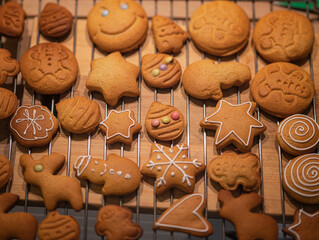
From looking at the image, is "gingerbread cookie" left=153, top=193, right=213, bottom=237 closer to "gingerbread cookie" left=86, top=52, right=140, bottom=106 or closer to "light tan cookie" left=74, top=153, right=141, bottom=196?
"light tan cookie" left=74, top=153, right=141, bottom=196

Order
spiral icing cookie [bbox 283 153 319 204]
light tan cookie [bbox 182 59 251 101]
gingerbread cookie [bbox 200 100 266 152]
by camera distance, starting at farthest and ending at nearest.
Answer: light tan cookie [bbox 182 59 251 101] → gingerbread cookie [bbox 200 100 266 152] → spiral icing cookie [bbox 283 153 319 204]

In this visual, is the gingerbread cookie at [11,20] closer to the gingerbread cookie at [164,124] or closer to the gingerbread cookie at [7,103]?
the gingerbread cookie at [7,103]

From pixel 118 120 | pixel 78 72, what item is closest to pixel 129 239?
pixel 118 120

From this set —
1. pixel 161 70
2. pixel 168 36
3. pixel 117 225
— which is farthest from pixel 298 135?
pixel 117 225

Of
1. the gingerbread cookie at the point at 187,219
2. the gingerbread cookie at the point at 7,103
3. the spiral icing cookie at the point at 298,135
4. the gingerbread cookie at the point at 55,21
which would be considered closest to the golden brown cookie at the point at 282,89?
the spiral icing cookie at the point at 298,135


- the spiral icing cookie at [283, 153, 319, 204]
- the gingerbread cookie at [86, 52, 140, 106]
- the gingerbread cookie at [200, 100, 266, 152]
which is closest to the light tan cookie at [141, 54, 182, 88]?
the gingerbread cookie at [86, 52, 140, 106]

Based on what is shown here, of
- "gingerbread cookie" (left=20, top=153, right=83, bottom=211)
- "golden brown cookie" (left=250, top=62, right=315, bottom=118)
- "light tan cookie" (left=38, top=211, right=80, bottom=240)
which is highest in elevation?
"golden brown cookie" (left=250, top=62, right=315, bottom=118)

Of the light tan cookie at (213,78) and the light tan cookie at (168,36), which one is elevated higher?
the light tan cookie at (168,36)
